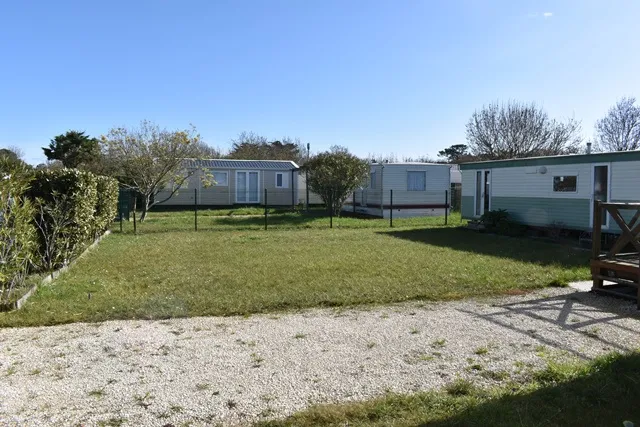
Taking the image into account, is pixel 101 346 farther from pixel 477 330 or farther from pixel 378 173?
pixel 378 173

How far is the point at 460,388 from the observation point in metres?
3.53

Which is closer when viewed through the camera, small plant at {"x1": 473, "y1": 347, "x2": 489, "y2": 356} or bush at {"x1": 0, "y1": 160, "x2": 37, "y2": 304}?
small plant at {"x1": 473, "y1": 347, "x2": 489, "y2": 356}

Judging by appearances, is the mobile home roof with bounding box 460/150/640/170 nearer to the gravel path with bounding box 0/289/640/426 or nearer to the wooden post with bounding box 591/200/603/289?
the wooden post with bounding box 591/200/603/289

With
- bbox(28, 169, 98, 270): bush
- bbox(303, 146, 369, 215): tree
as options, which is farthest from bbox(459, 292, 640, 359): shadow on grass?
bbox(303, 146, 369, 215): tree

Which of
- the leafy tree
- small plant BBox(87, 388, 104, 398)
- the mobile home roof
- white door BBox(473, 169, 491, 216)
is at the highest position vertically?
the leafy tree

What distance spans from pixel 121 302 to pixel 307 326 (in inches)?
93.7

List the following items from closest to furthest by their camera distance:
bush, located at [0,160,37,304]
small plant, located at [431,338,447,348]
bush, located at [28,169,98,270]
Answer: small plant, located at [431,338,447,348] → bush, located at [0,160,37,304] → bush, located at [28,169,98,270]

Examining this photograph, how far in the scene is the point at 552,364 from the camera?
3.97m

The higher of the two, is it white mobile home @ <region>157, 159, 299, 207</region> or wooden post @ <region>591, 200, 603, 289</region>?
white mobile home @ <region>157, 159, 299, 207</region>

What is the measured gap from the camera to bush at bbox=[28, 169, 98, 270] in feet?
25.1

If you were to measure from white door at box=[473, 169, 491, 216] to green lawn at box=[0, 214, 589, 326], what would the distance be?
313cm

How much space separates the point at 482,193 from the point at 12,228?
14.1 m

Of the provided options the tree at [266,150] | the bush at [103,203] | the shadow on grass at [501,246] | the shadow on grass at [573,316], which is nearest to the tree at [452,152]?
the tree at [266,150]

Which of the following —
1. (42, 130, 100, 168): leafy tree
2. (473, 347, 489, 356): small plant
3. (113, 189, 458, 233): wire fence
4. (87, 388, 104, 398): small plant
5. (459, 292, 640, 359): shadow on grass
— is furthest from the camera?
(42, 130, 100, 168): leafy tree
